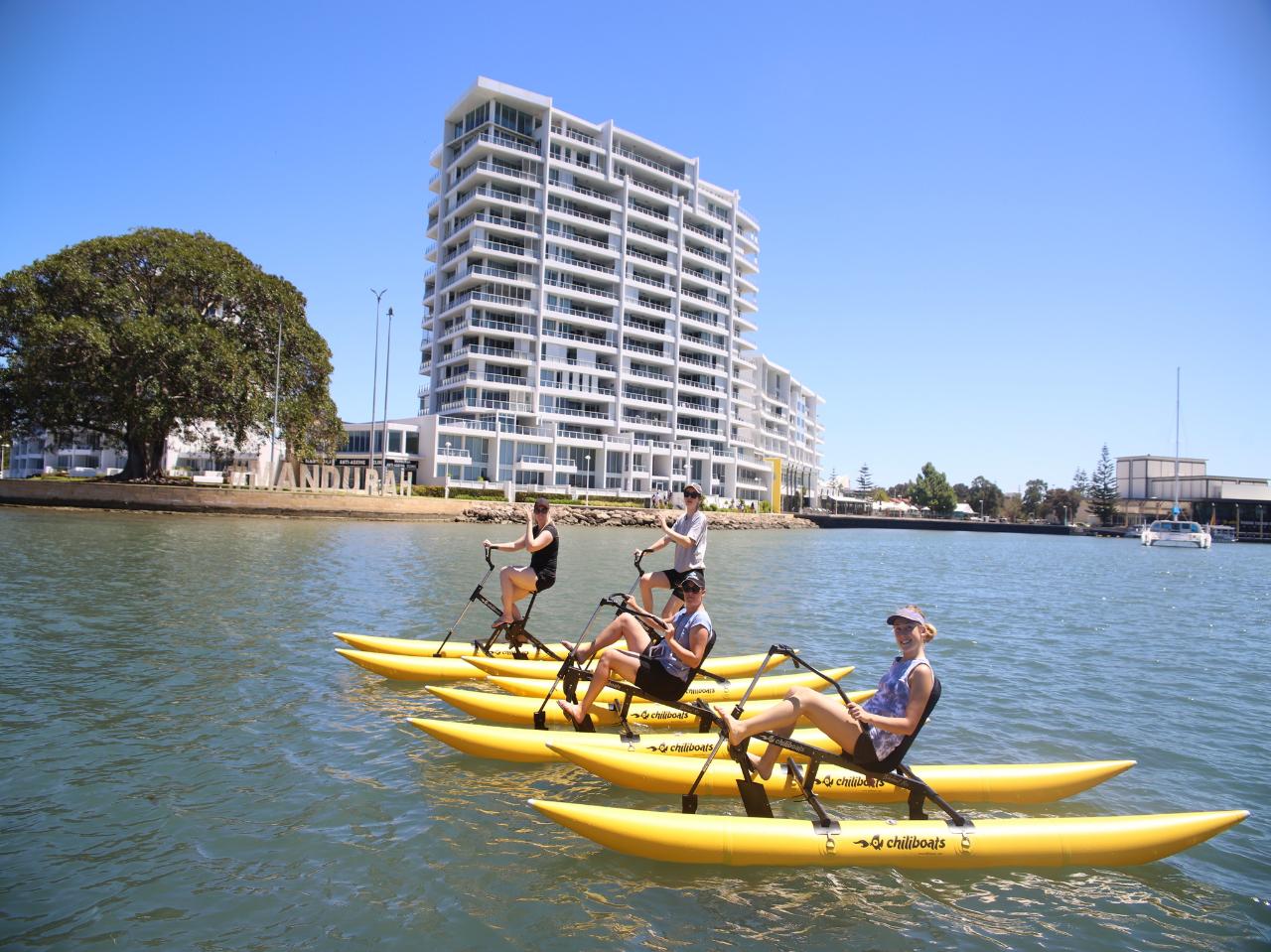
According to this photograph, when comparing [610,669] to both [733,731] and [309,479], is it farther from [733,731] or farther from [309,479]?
[309,479]

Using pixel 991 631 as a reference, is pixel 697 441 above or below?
above

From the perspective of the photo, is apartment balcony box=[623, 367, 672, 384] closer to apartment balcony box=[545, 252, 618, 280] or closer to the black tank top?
apartment balcony box=[545, 252, 618, 280]

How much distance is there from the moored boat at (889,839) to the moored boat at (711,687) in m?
2.98

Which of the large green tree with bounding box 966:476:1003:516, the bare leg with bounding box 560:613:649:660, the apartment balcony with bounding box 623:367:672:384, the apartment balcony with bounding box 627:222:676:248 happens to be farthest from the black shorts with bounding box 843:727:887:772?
the large green tree with bounding box 966:476:1003:516

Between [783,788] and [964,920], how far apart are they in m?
1.87

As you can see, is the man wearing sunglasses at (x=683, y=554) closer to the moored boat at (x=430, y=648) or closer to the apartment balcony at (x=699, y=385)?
the moored boat at (x=430, y=648)

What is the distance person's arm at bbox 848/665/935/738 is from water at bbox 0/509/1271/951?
1346mm

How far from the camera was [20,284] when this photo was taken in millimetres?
43844

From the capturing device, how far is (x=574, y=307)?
81.3 metres

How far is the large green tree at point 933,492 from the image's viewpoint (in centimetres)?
15024

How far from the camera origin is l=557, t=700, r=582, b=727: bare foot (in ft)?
27.7

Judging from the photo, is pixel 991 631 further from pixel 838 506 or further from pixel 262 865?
pixel 838 506

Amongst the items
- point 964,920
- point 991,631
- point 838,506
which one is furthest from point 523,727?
point 838,506

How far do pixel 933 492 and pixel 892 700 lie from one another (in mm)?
156124
